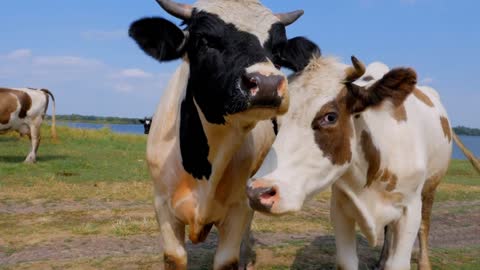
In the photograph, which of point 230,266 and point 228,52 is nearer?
point 228,52

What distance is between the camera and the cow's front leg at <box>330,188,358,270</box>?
15.4ft

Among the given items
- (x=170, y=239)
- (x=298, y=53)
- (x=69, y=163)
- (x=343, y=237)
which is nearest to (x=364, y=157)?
(x=343, y=237)

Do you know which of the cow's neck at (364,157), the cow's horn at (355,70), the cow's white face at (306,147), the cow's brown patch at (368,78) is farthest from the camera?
the cow's brown patch at (368,78)

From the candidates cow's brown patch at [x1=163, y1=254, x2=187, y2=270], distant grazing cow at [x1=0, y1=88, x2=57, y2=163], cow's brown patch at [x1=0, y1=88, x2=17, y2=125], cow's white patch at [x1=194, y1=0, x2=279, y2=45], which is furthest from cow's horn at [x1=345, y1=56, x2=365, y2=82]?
cow's brown patch at [x1=0, y1=88, x2=17, y2=125]

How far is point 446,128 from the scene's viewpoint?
650cm

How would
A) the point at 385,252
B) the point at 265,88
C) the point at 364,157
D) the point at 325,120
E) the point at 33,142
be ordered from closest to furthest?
the point at 265,88
the point at 325,120
the point at 364,157
the point at 385,252
the point at 33,142

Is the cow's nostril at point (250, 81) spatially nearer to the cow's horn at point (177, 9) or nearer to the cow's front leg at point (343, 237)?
the cow's horn at point (177, 9)

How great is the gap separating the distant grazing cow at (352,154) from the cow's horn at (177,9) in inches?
39.8

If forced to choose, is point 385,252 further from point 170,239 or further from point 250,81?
point 250,81

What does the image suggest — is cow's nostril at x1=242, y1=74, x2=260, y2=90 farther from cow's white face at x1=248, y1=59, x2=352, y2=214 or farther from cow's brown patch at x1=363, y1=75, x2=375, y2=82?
cow's brown patch at x1=363, y1=75, x2=375, y2=82

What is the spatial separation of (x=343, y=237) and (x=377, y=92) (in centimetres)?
147

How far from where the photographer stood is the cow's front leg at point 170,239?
15.3 ft

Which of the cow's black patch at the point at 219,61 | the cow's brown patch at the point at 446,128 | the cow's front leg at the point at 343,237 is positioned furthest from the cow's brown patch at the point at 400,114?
the cow's brown patch at the point at 446,128

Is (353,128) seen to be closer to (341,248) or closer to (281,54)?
(281,54)
